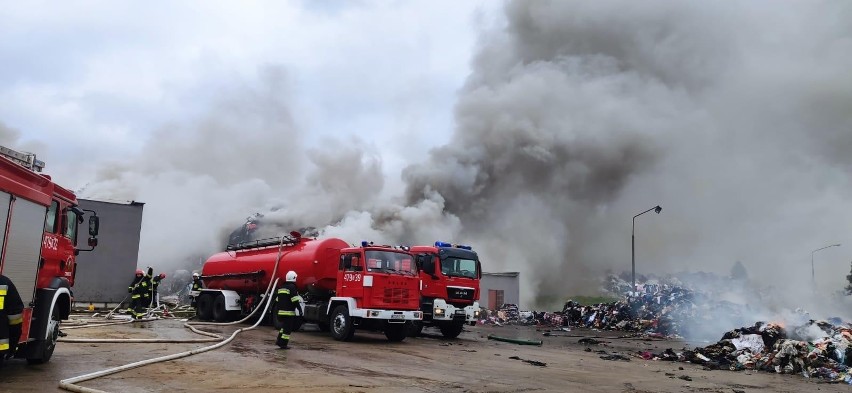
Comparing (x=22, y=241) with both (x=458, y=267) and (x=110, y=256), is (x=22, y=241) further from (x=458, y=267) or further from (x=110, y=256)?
(x=110, y=256)

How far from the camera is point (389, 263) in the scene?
→ 12.8 meters

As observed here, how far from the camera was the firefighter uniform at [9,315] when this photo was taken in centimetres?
519

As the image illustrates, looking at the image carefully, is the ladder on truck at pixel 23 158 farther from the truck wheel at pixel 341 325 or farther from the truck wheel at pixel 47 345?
the truck wheel at pixel 341 325

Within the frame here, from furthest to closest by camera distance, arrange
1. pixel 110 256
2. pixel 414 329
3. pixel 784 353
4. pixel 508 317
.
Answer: pixel 508 317
pixel 110 256
pixel 414 329
pixel 784 353

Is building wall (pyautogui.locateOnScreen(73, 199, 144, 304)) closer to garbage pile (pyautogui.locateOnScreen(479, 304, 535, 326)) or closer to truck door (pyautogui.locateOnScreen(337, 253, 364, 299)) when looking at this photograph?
truck door (pyautogui.locateOnScreen(337, 253, 364, 299))

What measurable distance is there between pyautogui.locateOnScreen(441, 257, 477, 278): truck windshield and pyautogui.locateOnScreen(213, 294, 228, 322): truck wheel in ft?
21.1

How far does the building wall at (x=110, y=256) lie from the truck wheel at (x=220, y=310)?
4.95 meters

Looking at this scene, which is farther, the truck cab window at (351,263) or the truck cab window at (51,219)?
the truck cab window at (351,263)

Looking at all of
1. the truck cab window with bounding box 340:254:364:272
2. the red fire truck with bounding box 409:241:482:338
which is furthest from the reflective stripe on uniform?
the red fire truck with bounding box 409:241:482:338

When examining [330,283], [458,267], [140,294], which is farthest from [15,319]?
[458,267]

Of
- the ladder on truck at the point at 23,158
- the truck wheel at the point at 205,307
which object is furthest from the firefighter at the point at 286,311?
the truck wheel at the point at 205,307

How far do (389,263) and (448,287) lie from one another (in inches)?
116

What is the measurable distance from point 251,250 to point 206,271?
2526 millimetres

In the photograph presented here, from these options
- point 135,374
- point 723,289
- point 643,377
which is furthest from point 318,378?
point 723,289
